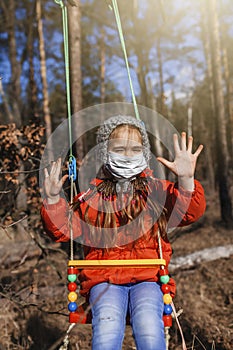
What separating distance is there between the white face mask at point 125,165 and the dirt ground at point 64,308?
4.47 ft

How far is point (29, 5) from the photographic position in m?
15.7

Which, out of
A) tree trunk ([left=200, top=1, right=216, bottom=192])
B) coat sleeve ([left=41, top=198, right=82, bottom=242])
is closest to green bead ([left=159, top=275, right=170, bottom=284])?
coat sleeve ([left=41, top=198, right=82, bottom=242])

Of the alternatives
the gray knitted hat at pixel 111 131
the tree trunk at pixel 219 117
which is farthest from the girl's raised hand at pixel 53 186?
the tree trunk at pixel 219 117

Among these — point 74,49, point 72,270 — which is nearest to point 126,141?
point 72,270

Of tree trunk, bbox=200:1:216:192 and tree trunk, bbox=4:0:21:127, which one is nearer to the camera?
tree trunk, bbox=4:0:21:127

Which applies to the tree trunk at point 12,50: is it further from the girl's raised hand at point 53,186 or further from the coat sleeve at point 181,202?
→ the coat sleeve at point 181,202

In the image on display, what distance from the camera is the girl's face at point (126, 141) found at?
2.82m

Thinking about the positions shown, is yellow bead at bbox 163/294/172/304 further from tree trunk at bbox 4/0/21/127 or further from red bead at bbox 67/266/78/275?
tree trunk at bbox 4/0/21/127

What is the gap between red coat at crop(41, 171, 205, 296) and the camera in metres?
2.57

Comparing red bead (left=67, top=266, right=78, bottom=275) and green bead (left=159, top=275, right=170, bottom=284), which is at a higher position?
red bead (left=67, top=266, right=78, bottom=275)

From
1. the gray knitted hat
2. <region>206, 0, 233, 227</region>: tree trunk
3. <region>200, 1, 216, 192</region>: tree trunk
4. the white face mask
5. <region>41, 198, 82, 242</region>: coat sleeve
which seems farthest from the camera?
<region>200, 1, 216, 192</region>: tree trunk

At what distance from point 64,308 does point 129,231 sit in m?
1.26

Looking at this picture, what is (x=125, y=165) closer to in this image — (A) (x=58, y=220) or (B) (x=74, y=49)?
(A) (x=58, y=220)

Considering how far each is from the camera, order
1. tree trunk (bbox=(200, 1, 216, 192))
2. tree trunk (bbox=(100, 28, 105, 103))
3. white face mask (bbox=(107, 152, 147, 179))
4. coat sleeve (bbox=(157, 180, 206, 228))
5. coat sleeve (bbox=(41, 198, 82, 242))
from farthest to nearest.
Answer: tree trunk (bbox=(100, 28, 105, 103)), tree trunk (bbox=(200, 1, 216, 192)), white face mask (bbox=(107, 152, 147, 179)), coat sleeve (bbox=(41, 198, 82, 242)), coat sleeve (bbox=(157, 180, 206, 228))
